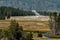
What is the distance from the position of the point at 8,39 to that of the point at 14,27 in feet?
5.01

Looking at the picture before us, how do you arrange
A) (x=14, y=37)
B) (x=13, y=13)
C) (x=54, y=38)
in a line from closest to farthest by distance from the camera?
1. (x=14, y=37)
2. (x=54, y=38)
3. (x=13, y=13)

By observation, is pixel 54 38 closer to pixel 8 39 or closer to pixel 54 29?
pixel 54 29

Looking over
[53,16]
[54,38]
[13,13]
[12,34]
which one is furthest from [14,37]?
[13,13]

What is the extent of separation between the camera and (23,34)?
103ft

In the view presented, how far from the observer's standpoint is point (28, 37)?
105ft

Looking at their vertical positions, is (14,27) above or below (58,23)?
above

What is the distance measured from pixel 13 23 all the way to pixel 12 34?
4.89 feet

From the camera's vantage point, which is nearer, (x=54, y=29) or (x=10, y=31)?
(x=10, y=31)

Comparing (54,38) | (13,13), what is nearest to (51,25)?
(54,38)

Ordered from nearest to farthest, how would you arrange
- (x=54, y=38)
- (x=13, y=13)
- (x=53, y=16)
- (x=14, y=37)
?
(x=14, y=37) → (x=54, y=38) → (x=53, y=16) → (x=13, y=13)

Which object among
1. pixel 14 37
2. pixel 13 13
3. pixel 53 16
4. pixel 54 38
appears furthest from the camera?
pixel 13 13

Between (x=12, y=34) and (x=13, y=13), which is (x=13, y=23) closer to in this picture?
(x=12, y=34)

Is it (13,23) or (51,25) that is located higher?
(13,23)

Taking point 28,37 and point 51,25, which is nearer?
point 28,37
